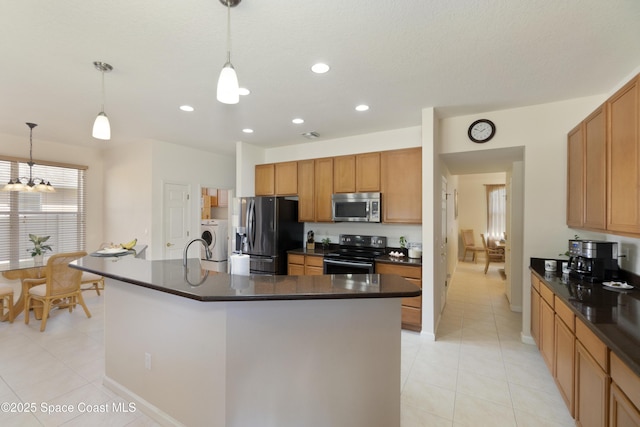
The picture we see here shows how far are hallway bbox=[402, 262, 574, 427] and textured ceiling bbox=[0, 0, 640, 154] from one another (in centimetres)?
263

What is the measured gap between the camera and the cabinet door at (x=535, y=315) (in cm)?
277

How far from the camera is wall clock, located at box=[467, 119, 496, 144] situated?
329 centimetres

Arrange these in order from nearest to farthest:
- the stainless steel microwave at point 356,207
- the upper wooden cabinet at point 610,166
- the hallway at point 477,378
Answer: the upper wooden cabinet at point 610,166
the hallway at point 477,378
the stainless steel microwave at point 356,207

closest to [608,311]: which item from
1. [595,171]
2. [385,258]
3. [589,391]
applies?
[589,391]

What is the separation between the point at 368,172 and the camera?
13.4ft

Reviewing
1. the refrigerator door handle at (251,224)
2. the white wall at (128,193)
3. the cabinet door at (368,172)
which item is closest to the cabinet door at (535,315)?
the cabinet door at (368,172)

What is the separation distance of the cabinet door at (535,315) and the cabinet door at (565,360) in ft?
2.07

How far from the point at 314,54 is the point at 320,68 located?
0.21m

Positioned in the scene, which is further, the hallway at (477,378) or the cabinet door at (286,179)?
the cabinet door at (286,179)

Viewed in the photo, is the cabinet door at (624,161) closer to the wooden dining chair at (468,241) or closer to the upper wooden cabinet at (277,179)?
the upper wooden cabinet at (277,179)

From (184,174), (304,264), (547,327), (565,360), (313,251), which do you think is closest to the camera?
(565,360)

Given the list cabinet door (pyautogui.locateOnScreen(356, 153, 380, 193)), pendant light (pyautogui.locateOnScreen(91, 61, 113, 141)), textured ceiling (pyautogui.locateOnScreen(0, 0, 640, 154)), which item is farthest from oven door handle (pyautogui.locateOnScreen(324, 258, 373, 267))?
pendant light (pyautogui.locateOnScreen(91, 61, 113, 141))

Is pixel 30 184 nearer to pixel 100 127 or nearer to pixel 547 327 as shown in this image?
pixel 100 127

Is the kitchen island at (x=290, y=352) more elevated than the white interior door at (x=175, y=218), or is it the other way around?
the white interior door at (x=175, y=218)
